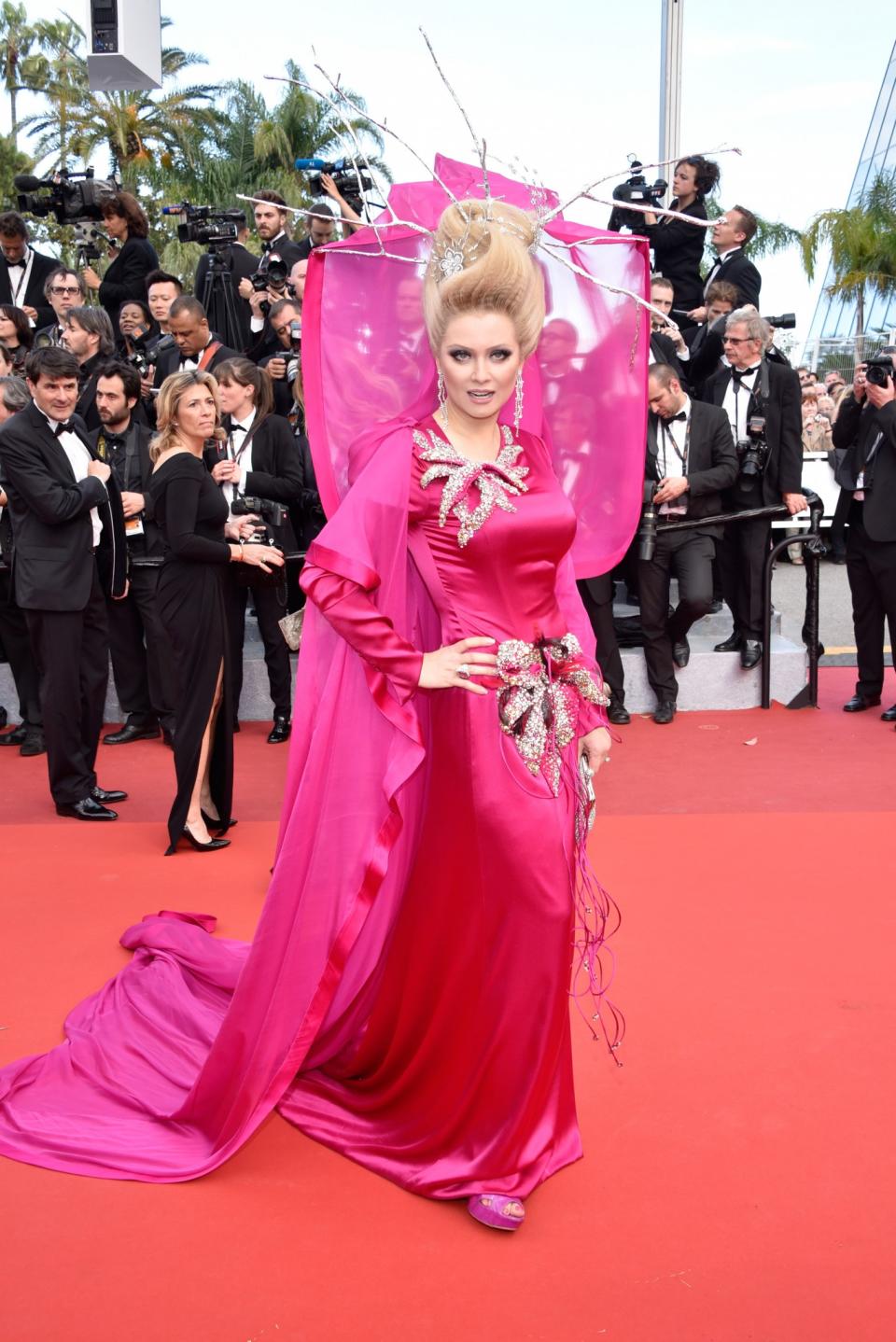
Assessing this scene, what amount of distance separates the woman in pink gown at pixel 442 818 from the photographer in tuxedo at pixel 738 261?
19.8ft

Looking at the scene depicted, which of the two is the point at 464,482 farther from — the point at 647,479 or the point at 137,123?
the point at 137,123

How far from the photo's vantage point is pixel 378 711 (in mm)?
2926

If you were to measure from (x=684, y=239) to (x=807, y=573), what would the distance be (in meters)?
2.79

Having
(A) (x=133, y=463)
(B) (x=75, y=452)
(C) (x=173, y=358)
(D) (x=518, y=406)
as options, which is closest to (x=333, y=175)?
(C) (x=173, y=358)

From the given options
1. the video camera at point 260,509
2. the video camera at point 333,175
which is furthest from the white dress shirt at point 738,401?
the video camera at point 260,509

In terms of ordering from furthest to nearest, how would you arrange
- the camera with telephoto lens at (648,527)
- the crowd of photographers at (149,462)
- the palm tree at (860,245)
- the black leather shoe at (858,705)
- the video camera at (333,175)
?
1. the palm tree at (860,245)
2. the black leather shoe at (858,705)
3. the camera with telephoto lens at (648,527)
4. the crowd of photographers at (149,462)
5. the video camera at (333,175)

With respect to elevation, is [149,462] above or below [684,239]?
below

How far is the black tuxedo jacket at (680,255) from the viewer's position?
8.84 metres

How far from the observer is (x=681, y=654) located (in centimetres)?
739

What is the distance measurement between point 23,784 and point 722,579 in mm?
4049

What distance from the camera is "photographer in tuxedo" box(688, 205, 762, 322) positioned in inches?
336

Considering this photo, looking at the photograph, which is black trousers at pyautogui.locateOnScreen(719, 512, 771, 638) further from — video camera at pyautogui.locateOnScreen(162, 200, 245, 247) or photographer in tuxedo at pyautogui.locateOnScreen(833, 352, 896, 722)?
video camera at pyautogui.locateOnScreen(162, 200, 245, 247)

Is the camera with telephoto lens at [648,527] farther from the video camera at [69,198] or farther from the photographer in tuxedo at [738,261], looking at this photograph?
Answer: the video camera at [69,198]

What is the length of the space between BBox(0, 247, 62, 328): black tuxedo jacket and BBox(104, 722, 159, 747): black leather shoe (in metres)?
3.73
